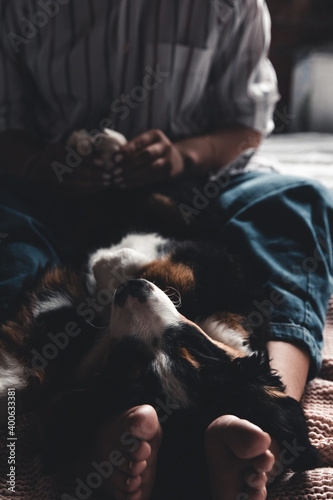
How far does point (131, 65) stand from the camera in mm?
1237

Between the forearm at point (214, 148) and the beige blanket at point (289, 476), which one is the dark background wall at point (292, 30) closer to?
the forearm at point (214, 148)

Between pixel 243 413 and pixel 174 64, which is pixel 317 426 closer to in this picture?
pixel 243 413

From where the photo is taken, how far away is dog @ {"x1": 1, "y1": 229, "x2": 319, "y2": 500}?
2.18 feet

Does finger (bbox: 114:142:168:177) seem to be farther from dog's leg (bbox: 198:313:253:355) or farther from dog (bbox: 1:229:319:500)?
dog's leg (bbox: 198:313:253:355)

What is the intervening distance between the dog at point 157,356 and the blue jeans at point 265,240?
0.05 m

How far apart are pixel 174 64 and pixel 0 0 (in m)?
0.44

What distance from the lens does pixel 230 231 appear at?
1055 millimetres

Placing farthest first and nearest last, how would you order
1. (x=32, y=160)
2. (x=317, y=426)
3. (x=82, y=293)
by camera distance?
1. (x=32, y=160)
2. (x=82, y=293)
3. (x=317, y=426)

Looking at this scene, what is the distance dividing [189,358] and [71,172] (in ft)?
1.85

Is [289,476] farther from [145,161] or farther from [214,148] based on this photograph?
[214,148]

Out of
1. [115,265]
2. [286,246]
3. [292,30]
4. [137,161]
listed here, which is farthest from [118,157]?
[292,30]

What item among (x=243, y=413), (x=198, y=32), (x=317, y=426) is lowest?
(x=317, y=426)


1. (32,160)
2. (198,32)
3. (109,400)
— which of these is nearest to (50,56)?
(32,160)

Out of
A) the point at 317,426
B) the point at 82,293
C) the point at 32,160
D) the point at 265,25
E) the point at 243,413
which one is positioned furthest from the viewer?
the point at 265,25
